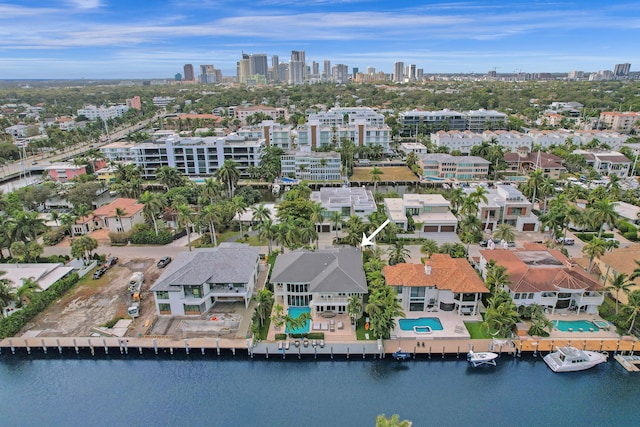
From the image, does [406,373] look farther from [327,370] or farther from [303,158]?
[303,158]

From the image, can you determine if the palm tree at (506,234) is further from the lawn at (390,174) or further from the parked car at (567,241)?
the lawn at (390,174)

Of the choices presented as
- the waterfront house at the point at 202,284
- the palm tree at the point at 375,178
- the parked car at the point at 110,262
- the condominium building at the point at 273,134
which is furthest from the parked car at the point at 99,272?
the condominium building at the point at 273,134

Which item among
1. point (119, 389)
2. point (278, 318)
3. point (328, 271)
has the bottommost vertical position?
point (119, 389)

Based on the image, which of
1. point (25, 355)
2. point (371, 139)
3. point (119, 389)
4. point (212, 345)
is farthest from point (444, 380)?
point (371, 139)

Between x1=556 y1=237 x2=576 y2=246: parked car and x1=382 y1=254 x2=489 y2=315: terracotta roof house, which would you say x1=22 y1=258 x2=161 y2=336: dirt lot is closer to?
x1=382 y1=254 x2=489 y2=315: terracotta roof house

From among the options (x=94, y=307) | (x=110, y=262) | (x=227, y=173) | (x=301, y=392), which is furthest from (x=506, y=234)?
(x=110, y=262)

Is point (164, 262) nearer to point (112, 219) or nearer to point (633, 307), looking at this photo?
point (112, 219)

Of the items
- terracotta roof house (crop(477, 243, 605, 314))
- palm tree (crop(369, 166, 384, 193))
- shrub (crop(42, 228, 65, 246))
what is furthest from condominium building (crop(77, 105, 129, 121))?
terracotta roof house (crop(477, 243, 605, 314))

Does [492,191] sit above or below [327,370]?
above
